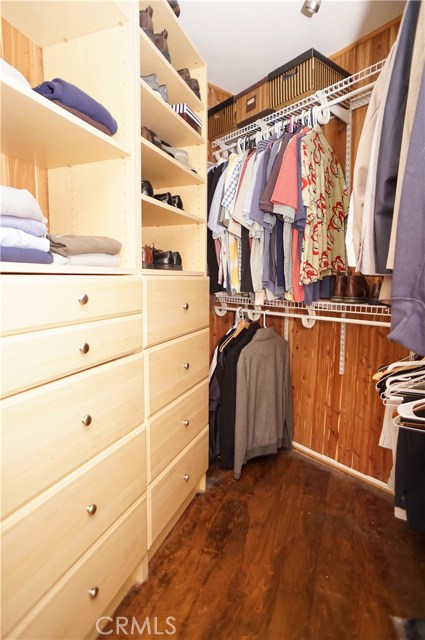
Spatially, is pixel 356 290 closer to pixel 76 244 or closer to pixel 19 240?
pixel 76 244

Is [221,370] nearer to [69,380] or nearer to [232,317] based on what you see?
[232,317]

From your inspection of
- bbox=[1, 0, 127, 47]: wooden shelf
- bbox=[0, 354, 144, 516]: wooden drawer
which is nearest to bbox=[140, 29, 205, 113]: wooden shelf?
bbox=[1, 0, 127, 47]: wooden shelf

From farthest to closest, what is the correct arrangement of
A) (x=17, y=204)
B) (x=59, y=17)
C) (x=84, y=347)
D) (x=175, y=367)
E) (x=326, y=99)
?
(x=326, y=99)
(x=175, y=367)
(x=59, y=17)
(x=84, y=347)
(x=17, y=204)

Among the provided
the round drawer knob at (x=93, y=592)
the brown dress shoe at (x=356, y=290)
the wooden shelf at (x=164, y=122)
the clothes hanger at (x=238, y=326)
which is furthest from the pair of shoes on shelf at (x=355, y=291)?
the round drawer knob at (x=93, y=592)

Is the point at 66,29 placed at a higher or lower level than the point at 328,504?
higher

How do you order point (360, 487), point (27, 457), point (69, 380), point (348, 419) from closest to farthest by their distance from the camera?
point (27, 457) < point (69, 380) < point (360, 487) < point (348, 419)

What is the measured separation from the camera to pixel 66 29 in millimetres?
1101

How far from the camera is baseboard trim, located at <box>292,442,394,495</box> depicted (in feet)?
5.71

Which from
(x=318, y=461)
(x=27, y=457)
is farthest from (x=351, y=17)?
(x=318, y=461)

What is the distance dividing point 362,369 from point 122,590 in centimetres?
150

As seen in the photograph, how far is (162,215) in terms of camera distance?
153 centimetres

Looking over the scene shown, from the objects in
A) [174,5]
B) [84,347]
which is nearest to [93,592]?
[84,347]

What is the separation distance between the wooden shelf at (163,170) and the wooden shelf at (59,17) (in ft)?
1.21

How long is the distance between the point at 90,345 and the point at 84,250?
28 cm
